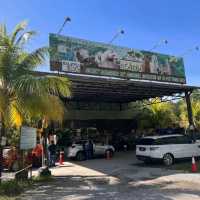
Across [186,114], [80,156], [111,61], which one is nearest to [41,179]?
[80,156]

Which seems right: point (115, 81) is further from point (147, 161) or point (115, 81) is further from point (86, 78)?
point (147, 161)

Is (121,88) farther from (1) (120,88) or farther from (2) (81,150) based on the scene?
(2) (81,150)

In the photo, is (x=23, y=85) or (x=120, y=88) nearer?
(x=23, y=85)

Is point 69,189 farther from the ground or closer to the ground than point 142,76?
closer to the ground

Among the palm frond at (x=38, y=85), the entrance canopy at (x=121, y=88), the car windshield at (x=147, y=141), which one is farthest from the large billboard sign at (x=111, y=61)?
the palm frond at (x=38, y=85)

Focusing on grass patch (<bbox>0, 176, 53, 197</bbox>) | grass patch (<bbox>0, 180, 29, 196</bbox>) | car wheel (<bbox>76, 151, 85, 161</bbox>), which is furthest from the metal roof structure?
grass patch (<bbox>0, 180, 29, 196</bbox>)

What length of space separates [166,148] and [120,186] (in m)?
7.25

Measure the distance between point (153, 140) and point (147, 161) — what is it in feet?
4.95

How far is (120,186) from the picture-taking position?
13141 millimetres

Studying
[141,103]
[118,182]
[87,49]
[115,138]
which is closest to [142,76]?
[87,49]

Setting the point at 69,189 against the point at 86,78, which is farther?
the point at 86,78

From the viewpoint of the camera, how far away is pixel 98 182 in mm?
14328

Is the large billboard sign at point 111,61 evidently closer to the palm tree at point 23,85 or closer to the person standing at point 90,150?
the person standing at point 90,150

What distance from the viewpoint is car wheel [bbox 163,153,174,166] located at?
19.6 m
